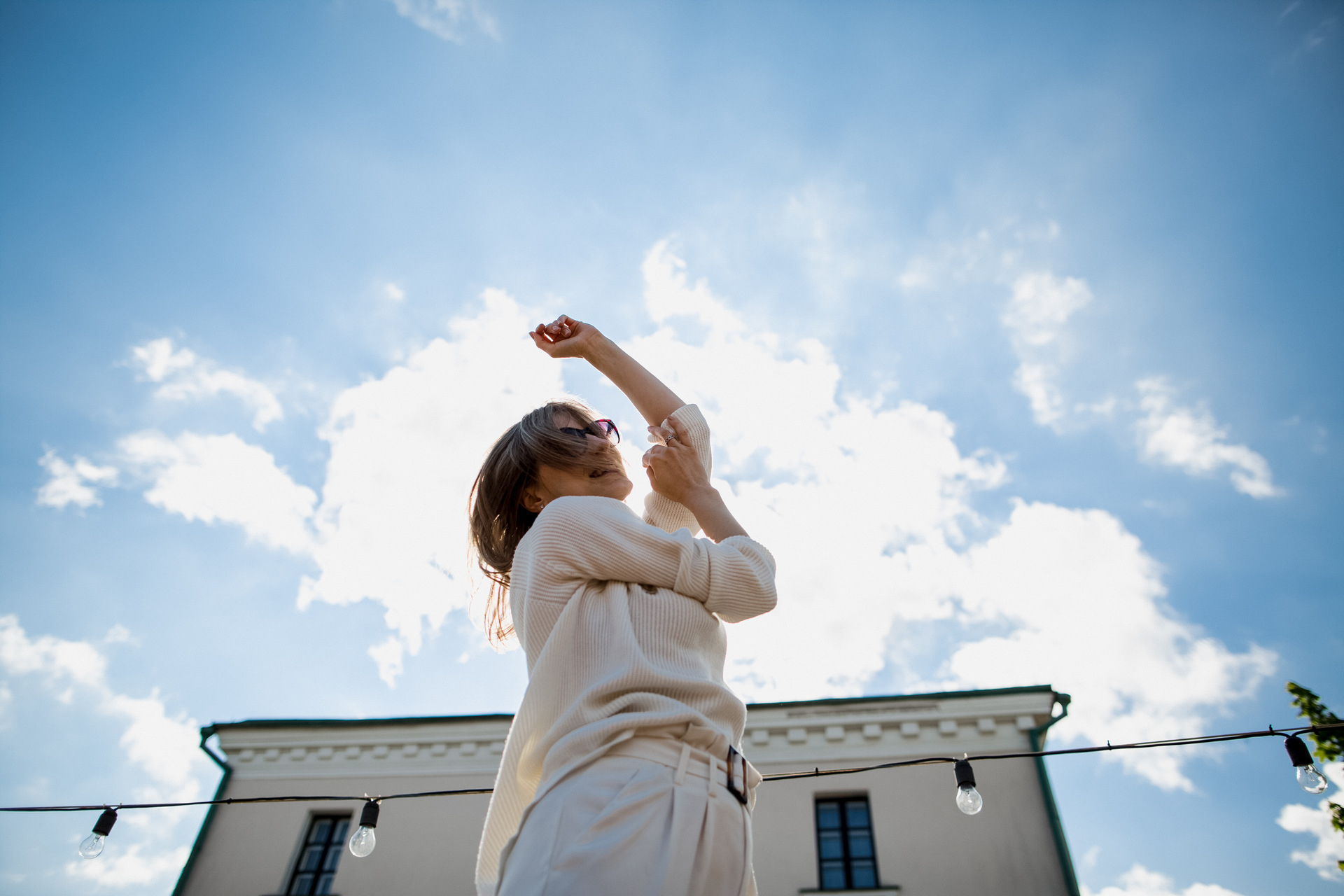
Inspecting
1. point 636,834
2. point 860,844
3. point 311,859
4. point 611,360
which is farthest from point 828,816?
point 636,834

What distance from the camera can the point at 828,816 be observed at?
1072 cm

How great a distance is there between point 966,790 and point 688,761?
5.73 metres

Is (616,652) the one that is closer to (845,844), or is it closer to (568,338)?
(568,338)

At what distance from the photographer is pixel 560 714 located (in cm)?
145

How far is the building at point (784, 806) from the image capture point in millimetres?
9961

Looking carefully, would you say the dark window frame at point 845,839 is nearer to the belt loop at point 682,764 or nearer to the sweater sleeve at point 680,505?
the sweater sleeve at point 680,505

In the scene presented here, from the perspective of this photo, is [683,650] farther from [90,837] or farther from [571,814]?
[90,837]

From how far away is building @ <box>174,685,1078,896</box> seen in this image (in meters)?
9.96

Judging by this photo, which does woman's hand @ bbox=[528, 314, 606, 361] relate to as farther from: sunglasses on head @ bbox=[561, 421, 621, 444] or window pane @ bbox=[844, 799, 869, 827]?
window pane @ bbox=[844, 799, 869, 827]

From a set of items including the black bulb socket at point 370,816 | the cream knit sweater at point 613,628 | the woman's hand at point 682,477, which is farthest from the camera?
the black bulb socket at point 370,816

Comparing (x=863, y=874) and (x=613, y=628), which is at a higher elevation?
(x=863, y=874)

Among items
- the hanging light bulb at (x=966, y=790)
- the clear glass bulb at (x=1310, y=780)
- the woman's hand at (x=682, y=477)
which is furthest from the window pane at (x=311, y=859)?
the woman's hand at (x=682, y=477)

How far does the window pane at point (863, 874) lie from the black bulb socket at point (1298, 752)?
6.25 metres

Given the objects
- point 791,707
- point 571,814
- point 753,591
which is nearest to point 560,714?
point 571,814
